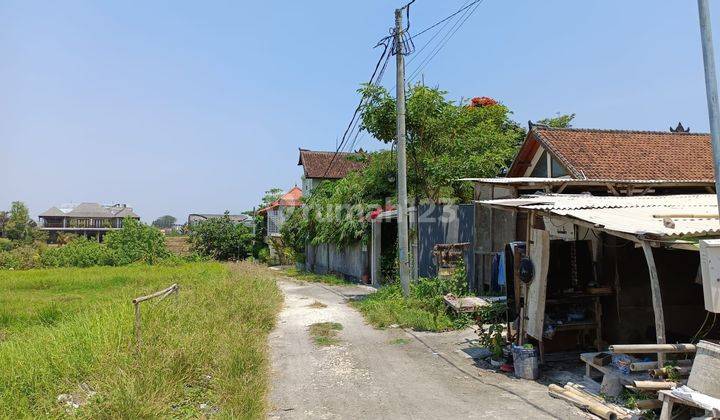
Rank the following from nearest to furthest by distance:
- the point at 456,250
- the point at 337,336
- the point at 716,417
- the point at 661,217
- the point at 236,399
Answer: the point at 716,417 → the point at 236,399 → the point at 661,217 → the point at 337,336 → the point at 456,250

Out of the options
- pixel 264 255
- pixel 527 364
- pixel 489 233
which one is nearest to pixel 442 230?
pixel 489 233

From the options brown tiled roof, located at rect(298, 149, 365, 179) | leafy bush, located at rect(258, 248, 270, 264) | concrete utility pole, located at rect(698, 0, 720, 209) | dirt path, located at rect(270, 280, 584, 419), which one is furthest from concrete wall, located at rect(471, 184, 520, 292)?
leafy bush, located at rect(258, 248, 270, 264)

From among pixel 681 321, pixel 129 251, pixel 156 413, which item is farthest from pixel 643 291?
pixel 129 251

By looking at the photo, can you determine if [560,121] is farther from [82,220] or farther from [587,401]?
[82,220]

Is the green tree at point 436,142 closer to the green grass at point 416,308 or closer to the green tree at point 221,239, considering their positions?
the green grass at point 416,308

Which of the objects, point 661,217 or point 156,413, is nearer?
point 156,413

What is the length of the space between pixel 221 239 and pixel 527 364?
104 feet

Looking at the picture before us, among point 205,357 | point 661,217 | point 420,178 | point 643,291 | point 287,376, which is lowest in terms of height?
point 287,376

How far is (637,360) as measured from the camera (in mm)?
5758

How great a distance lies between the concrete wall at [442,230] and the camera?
12.4 metres

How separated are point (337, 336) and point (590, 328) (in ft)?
15.2

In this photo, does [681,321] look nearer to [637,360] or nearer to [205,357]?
[637,360]

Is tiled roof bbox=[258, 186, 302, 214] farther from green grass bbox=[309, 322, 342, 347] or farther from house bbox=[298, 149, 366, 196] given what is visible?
green grass bbox=[309, 322, 342, 347]

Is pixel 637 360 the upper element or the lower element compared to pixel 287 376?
upper
